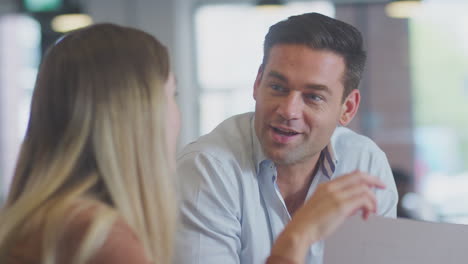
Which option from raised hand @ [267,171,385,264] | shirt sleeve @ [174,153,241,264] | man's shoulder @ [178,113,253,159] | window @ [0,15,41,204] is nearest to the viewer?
raised hand @ [267,171,385,264]

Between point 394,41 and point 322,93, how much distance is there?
478cm

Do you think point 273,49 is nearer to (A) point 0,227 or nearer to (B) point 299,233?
(B) point 299,233

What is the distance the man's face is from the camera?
1.58 meters

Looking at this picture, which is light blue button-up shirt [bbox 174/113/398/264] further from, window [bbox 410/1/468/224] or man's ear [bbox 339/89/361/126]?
window [bbox 410/1/468/224]

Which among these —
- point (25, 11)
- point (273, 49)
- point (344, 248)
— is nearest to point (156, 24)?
point (25, 11)

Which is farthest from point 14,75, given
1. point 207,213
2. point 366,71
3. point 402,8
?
point 207,213

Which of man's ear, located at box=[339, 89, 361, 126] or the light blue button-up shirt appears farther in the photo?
man's ear, located at box=[339, 89, 361, 126]

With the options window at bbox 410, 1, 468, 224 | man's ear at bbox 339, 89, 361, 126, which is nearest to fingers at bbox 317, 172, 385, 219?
man's ear at bbox 339, 89, 361, 126

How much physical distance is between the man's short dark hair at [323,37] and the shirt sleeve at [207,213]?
355 mm

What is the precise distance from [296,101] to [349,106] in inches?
12.0

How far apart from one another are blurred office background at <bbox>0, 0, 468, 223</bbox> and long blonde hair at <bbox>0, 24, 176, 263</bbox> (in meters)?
4.89

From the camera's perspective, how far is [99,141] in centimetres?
102

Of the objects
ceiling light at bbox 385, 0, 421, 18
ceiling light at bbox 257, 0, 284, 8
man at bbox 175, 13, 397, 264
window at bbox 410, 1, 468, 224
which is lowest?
window at bbox 410, 1, 468, 224

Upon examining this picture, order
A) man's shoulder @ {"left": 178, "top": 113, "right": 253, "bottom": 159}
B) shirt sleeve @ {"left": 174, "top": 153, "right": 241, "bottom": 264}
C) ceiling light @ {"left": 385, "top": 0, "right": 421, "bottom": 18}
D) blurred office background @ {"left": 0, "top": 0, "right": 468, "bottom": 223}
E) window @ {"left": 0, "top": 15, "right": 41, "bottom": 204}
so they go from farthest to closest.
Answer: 1. window @ {"left": 0, "top": 15, "right": 41, "bottom": 204}
2. blurred office background @ {"left": 0, "top": 0, "right": 468, "bottom": 223}
3. ceiling light @ {"left": 385, "top": 0, "right": 421, "bottom": 18}
4. man's shoulder @ {"left": 178, "top": 113, "right": 253, "bottom": 159}
5. shirt sleeve @ {"left": 174, "top": 153, "right": 241, "bottom": 264}
